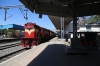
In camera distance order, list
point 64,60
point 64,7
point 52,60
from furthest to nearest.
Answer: point 64,7, point 64,60, point 52,60

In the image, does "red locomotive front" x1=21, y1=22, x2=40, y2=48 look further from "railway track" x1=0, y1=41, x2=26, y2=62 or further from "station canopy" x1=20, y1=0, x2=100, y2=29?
"station canopy" x1=20, y1=0, x2=100, y2=29

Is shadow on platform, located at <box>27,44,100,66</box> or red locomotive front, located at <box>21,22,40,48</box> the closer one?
shadow on platform, located at <box>27,44,100,66</box>

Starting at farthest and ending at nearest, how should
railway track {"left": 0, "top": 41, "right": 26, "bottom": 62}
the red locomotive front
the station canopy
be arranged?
1. the red locomotive front
2. the station canopy
3. railway track {"left": 0, "top": 41, "right": 26, "bottom": 62}

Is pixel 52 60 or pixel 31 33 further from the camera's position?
pixel 31 33

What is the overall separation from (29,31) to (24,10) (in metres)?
8.30

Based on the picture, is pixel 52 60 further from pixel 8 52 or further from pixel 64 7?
pixel 64 7

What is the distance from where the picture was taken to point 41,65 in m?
8.84

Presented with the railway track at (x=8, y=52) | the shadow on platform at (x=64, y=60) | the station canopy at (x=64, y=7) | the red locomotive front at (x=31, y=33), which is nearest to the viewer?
the shadow on platform at (x=64, y=60)

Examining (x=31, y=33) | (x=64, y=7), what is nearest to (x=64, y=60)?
(x=64, y=7)

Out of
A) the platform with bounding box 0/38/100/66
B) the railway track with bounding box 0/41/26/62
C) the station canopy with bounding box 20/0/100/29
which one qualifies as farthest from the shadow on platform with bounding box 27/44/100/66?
the station canopy with bounding box 20/0/100/29

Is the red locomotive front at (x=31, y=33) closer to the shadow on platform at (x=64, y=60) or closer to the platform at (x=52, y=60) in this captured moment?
the platform at (x=52, y=60)

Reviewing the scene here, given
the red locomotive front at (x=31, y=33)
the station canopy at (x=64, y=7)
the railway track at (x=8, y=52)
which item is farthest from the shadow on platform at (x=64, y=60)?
the red locomotive front at (x=31, y=33)

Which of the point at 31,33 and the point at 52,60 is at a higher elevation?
the point at 31,33

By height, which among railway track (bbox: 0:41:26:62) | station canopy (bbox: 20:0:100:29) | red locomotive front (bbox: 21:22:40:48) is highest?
station canopy (bbox: 20:0:100:29)
